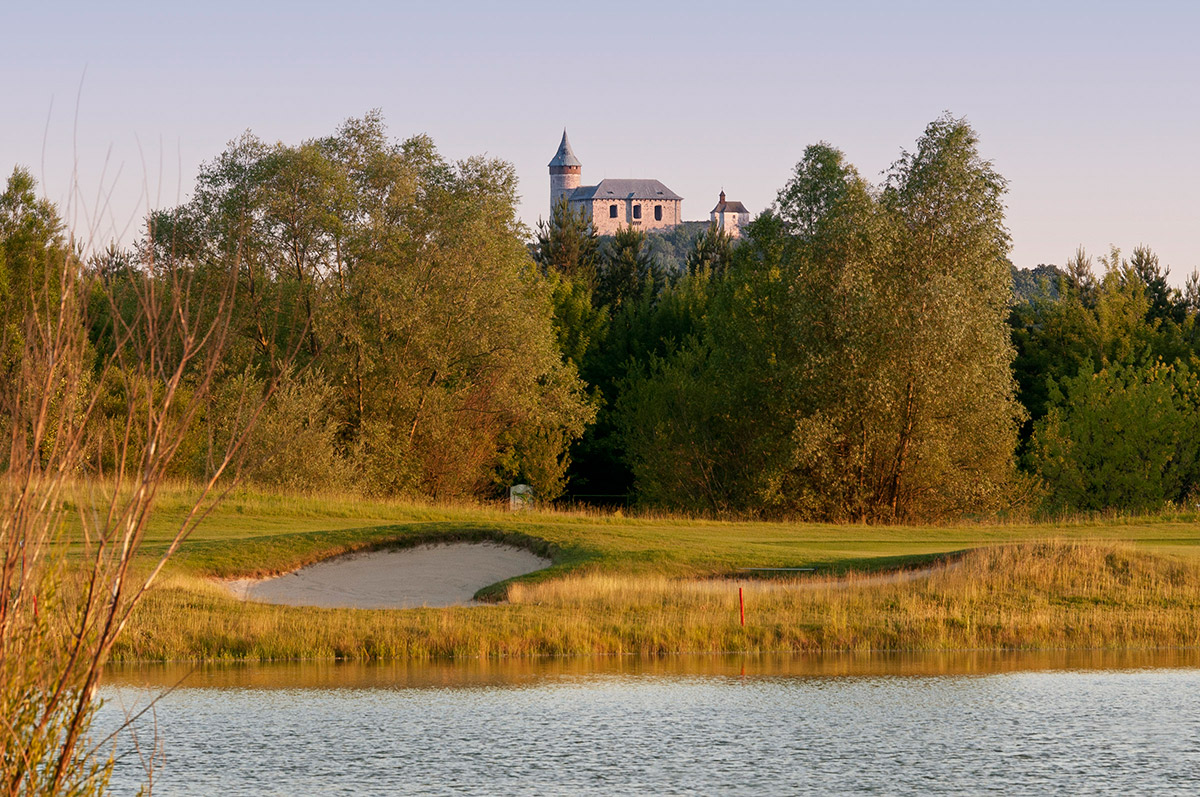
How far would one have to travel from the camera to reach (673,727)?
16.5 meters

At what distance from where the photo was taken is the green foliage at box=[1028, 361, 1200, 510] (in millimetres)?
62344

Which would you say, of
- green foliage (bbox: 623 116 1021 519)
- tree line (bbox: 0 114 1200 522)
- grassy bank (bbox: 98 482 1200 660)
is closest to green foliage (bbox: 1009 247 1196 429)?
tree line (bbox: 0 114 1200 522)

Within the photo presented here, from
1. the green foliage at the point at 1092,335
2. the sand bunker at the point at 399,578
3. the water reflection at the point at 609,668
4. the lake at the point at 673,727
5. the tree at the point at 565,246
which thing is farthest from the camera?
the tree at the point at 565,246

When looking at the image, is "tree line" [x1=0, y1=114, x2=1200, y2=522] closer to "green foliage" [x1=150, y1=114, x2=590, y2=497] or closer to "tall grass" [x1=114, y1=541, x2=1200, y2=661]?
"green foliage" [x1=150, y1=114, x2=590, y2=497]

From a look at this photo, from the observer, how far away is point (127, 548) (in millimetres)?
7324

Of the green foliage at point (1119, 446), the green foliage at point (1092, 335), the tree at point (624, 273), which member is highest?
the tree at point (624, 273)

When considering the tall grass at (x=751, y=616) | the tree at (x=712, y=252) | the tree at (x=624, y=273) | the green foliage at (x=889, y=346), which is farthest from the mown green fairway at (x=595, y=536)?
the tree at (x=712, y=252)

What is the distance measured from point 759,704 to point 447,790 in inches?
244

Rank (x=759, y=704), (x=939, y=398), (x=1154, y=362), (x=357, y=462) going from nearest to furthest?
(x=759, y=704), (x=939, y=398), (x=357, y=462), (x=1154, y=362)

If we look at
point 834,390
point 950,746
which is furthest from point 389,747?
point 834,390

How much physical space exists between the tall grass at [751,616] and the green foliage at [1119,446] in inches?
1375

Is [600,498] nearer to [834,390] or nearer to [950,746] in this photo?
[834,390]

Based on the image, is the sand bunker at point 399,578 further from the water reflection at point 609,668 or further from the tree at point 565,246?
the tree at point 565,246

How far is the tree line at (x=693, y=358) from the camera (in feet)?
165
